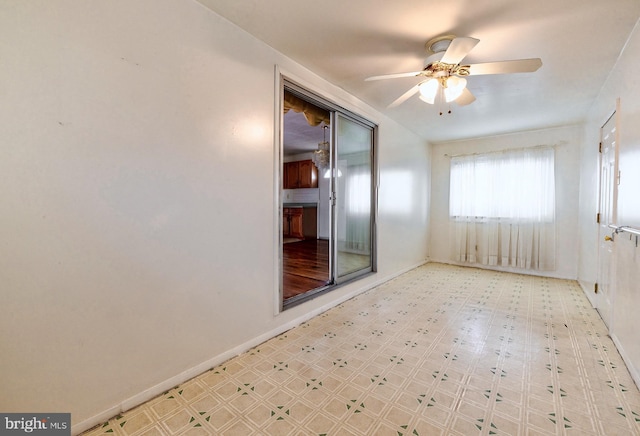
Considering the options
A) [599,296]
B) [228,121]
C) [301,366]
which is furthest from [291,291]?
[599,296]

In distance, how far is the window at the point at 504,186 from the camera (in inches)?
174

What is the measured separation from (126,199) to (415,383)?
205 cm

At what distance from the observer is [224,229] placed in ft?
6.50

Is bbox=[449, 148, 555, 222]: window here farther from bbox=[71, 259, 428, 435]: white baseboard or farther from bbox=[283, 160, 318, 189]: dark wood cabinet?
bbox=[71, 259, 428, 435]: white baseboard

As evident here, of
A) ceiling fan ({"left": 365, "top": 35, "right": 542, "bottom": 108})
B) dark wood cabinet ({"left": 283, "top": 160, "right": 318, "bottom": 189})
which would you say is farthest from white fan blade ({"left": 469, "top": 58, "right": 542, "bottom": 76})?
dark wood cabinet ({"left": 283, "top": 160, "right": 318, "bottom": 189})

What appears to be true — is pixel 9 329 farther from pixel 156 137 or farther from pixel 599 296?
pixel 599 296

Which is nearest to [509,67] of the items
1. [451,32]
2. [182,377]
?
[451,32]

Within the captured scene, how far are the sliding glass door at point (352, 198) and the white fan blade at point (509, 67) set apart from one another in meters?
1.51

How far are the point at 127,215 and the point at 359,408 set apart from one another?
168cm

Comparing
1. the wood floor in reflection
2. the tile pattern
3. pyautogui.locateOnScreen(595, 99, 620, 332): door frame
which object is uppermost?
Answer: pyautogui.locateOnScreen(595, 99, 620, 332): door frame

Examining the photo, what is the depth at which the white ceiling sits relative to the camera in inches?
70.1

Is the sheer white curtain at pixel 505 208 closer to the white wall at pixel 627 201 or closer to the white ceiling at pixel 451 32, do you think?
the white ceiling at pixel 451 32

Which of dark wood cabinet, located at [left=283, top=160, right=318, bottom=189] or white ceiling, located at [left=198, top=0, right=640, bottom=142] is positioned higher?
white ceiling, located at [left=198, top=0, right=640, bottom=142]

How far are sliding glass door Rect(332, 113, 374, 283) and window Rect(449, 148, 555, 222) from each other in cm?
238
